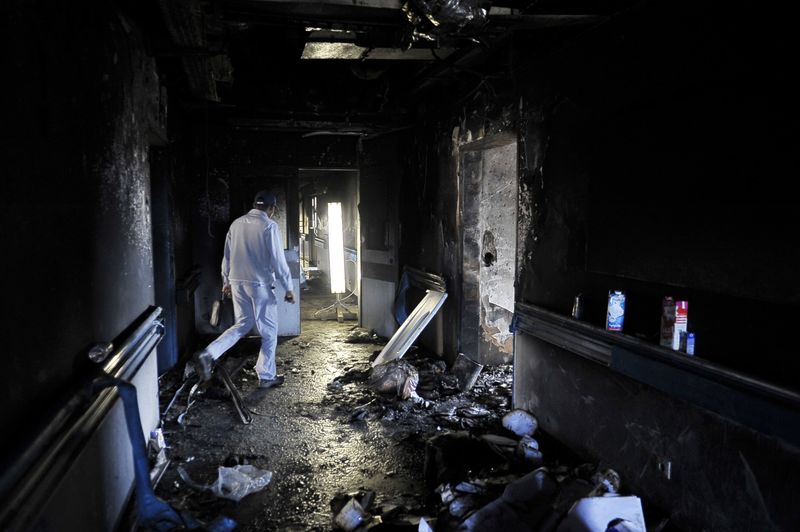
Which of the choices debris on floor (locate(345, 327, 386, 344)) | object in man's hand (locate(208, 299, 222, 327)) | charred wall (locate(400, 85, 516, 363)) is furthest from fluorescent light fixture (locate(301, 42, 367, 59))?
debris on floor (locate(345, 327, 386, 344))

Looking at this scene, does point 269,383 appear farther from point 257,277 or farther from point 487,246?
point 487,246

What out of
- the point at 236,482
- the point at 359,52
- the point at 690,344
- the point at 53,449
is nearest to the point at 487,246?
the point at 359,52

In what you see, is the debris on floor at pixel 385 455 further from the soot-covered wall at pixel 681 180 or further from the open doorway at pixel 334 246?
the open doorway at pixel 334 246

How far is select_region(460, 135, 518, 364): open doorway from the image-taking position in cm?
568

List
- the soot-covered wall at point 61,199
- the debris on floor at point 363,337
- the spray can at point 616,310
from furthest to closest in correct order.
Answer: the debris on floor at point 363,337 < the spray can at point 616,310 < the soot-covered wall at point 61,199

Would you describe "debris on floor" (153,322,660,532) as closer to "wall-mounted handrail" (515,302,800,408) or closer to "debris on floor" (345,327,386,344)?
"wall-mounted handrail" (515,302,800,408)

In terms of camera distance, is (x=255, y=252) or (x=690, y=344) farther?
(x=255, y=252)

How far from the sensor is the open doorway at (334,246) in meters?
9.70

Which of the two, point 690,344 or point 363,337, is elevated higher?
point 690,344

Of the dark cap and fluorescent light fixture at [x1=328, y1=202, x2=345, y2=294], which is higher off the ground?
the dark cap

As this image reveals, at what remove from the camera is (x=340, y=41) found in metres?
4.59

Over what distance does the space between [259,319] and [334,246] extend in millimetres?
4412

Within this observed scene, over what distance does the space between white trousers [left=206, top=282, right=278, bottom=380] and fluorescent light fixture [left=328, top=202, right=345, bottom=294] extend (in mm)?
3614

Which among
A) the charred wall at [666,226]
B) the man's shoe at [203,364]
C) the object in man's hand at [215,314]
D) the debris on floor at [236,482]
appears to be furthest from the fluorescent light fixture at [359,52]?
the object in man's hand at [215,314]
